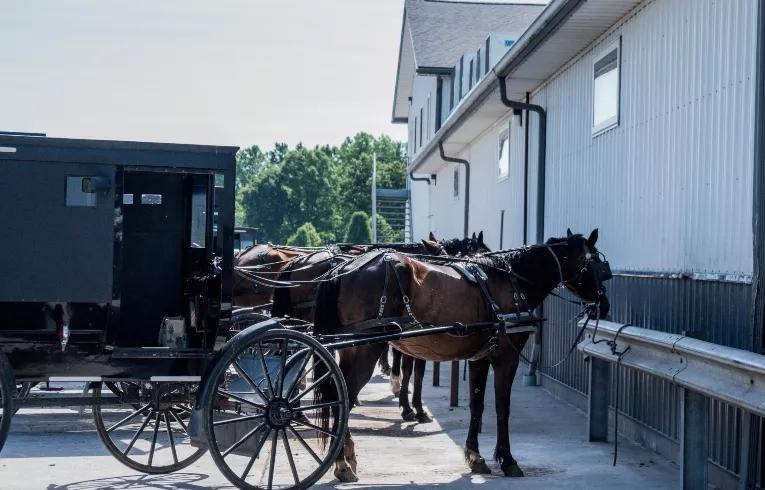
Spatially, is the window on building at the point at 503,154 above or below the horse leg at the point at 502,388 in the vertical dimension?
above

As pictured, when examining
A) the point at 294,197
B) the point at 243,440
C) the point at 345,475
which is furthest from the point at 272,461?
the point at 294,197

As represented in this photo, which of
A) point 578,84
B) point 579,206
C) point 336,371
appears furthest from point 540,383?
point 336,371

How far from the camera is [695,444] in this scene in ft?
25.8

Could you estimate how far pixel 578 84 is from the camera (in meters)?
A: 13.8

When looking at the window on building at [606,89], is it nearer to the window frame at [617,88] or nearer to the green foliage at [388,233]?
the window frame at [617,88]

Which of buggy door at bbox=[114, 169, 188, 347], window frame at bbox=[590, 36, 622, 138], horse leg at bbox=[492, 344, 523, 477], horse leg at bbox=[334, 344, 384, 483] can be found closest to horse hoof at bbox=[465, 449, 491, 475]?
horse leg at bbox=[492, 344, 523, 477]

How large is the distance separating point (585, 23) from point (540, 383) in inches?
228

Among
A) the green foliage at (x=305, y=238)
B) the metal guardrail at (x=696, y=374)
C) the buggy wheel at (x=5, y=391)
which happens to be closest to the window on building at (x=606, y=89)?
the metal guardrail at (x=696, y=374)

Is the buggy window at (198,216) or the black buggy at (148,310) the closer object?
the black buggy at (148,310)

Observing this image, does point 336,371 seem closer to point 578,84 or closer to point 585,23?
point 585,23

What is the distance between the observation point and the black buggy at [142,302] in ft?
22.5

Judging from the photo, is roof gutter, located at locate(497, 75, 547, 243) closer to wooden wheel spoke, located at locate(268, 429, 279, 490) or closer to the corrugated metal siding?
the corrugated metal siding

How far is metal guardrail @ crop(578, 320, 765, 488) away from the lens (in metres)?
6.93

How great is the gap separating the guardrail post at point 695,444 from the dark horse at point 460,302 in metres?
1.78
